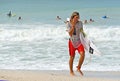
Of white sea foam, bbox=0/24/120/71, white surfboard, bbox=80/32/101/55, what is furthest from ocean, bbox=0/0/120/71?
white surfboard, bbox=80/32/101/55

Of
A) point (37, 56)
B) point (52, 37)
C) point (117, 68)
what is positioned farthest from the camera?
point (52, 37)

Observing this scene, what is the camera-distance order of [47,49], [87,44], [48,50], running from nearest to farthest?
1. [87,44]
2. [48,50]
3. [47,49]

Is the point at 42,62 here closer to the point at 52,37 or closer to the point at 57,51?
the point at 57,51

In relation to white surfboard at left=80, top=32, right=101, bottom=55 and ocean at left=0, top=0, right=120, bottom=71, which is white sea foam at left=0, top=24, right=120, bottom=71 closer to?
ocean at left=0, top=0, right=120, bottom=71

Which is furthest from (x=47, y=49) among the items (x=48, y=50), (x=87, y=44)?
(x=87, y=44)

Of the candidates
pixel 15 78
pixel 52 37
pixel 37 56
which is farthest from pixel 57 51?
pixel 15 78

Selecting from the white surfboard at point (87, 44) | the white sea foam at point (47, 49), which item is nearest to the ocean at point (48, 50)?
the white sea foam at point (47, 49)

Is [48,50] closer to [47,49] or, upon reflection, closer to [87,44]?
[47,49]

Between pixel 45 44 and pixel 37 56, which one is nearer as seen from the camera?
pixel 37 56

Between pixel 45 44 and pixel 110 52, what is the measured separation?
3.60 meters

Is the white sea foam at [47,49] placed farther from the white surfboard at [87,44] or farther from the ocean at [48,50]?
the white surfboard at [87,44]

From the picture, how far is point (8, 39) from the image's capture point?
20406mm

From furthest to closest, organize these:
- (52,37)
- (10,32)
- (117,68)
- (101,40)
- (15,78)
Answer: (10,32) → (52,37) → (101,40) → (117,68) → (15,78)

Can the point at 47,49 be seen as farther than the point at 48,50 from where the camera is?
Yes
